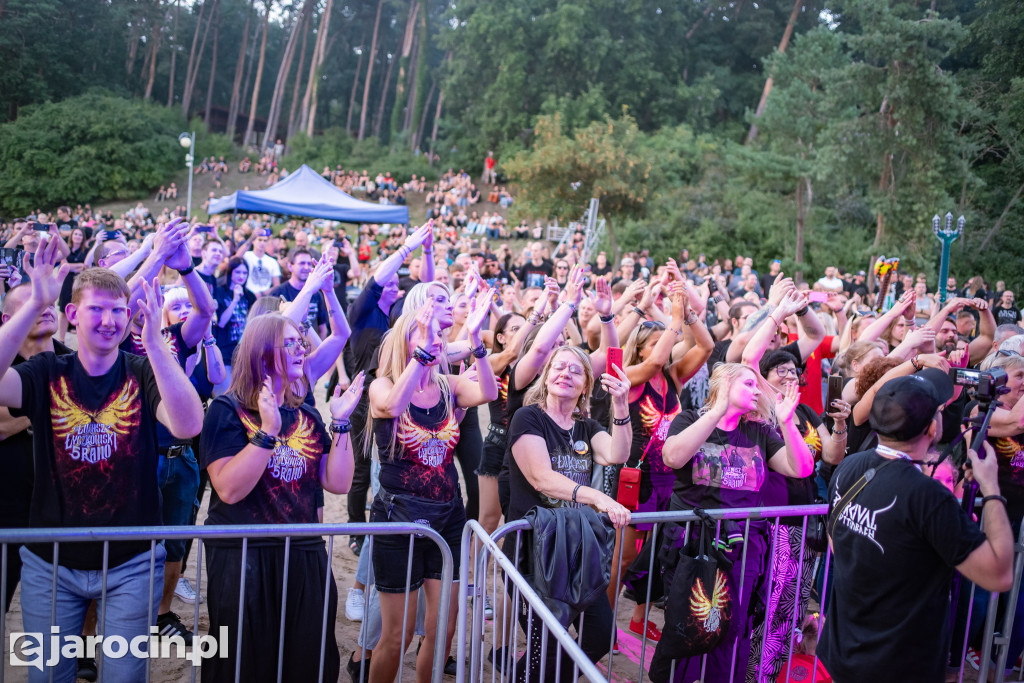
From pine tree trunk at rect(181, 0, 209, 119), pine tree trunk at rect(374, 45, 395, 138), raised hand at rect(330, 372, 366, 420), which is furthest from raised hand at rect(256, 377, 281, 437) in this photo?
pine tree trunk at rect(374, 45, 395, 138)

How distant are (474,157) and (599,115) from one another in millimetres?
9591

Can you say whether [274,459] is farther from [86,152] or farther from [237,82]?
[237,82]

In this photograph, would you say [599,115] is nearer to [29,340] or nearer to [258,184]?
[258,184]

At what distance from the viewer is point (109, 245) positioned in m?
5.18

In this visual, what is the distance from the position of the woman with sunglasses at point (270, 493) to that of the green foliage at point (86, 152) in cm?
1637

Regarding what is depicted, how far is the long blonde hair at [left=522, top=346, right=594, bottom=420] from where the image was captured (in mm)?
3600

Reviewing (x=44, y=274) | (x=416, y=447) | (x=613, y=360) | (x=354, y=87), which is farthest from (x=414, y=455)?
(x=354, y=87)

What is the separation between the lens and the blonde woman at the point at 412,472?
129 inches

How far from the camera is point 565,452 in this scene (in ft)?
11.5

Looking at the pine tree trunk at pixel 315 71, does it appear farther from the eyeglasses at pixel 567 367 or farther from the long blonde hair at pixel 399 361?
the eyeglasses at pixel 567 367

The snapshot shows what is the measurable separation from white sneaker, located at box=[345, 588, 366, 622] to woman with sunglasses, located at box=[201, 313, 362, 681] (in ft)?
5.00

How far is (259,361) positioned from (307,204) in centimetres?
1307

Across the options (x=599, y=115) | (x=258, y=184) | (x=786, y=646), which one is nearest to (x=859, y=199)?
(x=599, y=115)

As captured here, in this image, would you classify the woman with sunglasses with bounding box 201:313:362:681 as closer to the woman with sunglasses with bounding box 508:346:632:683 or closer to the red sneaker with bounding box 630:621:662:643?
the woman with sunglasses with bounding box 508:346:632:683
